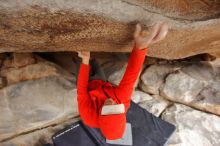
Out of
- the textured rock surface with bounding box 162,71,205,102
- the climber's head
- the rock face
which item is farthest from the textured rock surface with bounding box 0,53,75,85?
the textured rock surface with bounding box 162,71,205,102

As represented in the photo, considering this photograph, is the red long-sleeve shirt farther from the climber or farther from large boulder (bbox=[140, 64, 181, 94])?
large boulder (bbox=[140, 64, 181, 94])

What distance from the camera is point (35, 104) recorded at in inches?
83.4

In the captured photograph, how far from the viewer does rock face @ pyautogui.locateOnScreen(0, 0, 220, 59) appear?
1276mm

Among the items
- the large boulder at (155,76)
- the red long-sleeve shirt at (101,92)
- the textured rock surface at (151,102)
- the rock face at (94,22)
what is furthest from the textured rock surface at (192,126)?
the red long-sleeve shirt at (101,92)

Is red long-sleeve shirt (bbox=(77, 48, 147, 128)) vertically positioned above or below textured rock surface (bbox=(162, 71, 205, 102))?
above

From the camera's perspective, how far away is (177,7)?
1.59m

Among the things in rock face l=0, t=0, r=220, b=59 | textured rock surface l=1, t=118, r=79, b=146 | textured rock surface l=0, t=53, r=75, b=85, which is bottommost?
textured rock surface l=1, t=118, r=79, b=146

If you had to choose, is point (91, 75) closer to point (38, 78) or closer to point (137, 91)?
point (38, 78)

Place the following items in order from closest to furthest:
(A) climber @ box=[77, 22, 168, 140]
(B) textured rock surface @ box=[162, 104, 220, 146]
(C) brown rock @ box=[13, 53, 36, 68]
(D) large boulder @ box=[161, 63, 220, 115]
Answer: (A) climber @ box=[77, 22, 168, 140], (C) brown rock @ box=[13, 53, 36, 68], (B) textured rock surface @ box=[162, 104, 220, 146], (D) large boulder @ box=[161, 63, 220, 115]

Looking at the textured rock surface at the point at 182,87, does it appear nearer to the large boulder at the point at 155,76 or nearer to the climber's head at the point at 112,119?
the large boulder at the point at 155,76

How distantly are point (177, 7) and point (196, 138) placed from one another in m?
1.25

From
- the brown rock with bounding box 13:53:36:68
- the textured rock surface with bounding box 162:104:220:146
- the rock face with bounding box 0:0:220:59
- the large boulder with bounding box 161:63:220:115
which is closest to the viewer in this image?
the rock face with bounding box 0:0:220:59

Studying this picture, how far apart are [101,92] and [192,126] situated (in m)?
1.16

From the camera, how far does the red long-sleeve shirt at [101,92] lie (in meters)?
1.47
